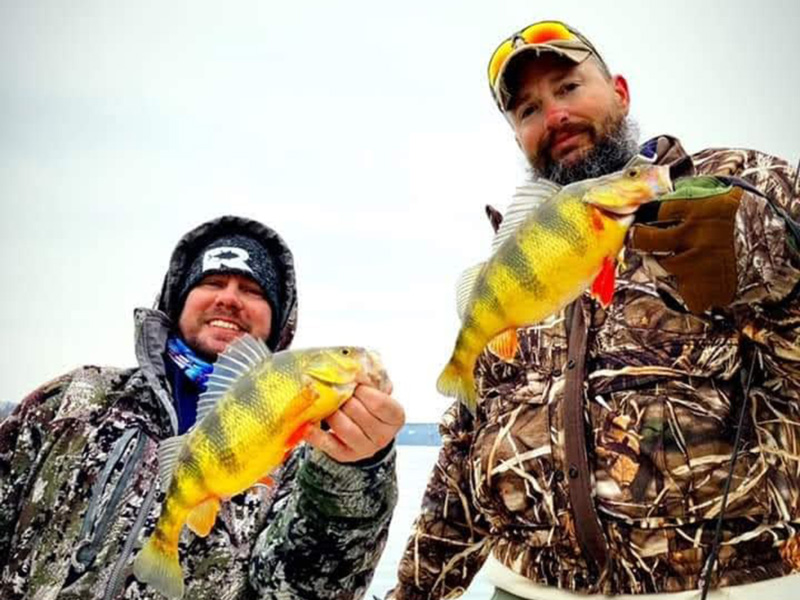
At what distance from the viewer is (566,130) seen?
3.45 metres

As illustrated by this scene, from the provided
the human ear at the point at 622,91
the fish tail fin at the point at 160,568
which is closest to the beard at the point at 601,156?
the human ear at the point at 622,91

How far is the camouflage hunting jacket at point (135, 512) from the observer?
2.62 metres

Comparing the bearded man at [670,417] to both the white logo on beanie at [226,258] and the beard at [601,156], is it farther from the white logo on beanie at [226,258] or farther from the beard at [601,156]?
the white logo on beanie at [226,258]

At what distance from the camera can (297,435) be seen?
210 centimetres

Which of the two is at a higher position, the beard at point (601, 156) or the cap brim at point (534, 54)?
the cap brim at point (534, 54)

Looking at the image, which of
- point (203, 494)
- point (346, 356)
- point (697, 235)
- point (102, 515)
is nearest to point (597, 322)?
point (697, 235)

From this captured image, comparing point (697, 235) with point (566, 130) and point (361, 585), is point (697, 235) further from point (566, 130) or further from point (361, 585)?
point (361, 585)

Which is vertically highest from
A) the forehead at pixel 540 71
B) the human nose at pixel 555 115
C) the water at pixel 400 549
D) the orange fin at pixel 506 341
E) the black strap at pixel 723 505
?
the forehead at pixel 540 71

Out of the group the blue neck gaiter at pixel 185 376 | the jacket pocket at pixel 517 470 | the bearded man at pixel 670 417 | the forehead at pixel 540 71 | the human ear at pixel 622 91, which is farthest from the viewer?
the human ear at pixel 622 91

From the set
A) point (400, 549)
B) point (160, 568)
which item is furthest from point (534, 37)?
point (400, 549)

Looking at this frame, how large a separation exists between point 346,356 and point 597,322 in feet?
4.11

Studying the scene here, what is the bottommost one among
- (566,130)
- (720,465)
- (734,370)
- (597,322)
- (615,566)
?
(615,566)

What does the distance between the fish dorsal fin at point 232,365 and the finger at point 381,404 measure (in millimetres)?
293

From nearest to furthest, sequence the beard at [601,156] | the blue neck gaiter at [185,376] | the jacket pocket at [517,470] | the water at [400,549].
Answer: the jacket pocket at [517,470], the blue neck gaiter at [185,376], the beard at [601,156], the water at [400,549]
